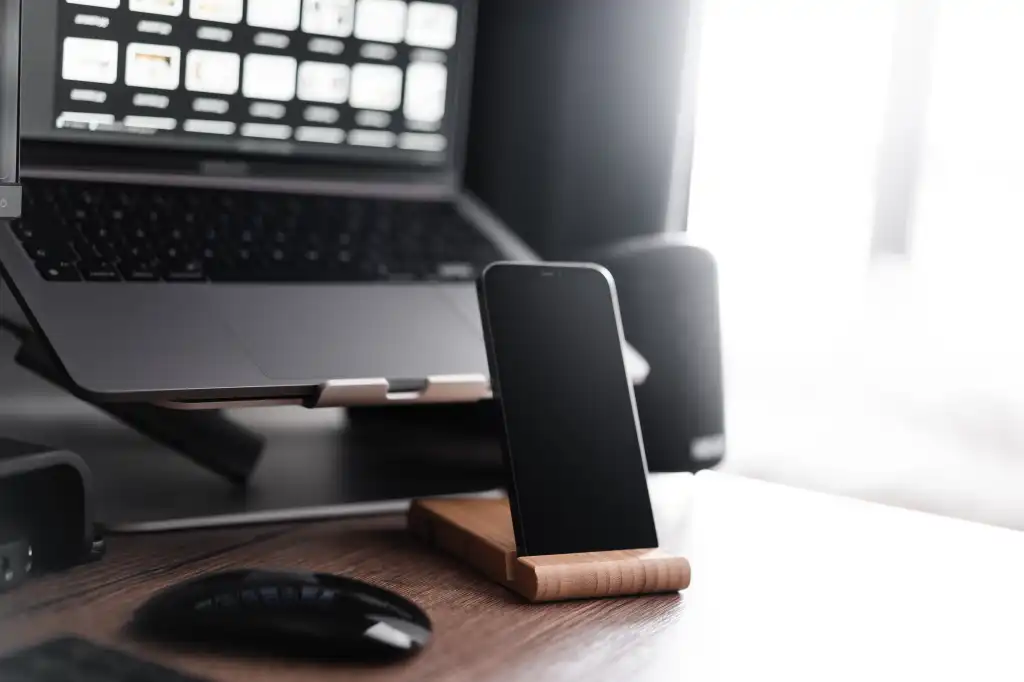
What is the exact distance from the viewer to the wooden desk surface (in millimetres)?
449

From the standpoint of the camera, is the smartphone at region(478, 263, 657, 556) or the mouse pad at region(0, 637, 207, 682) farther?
the smartphone at region(478, 263, 657, 556)

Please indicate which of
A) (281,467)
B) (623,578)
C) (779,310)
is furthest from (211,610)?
(779,310)

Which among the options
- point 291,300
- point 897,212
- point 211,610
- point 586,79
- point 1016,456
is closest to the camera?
point 211,610

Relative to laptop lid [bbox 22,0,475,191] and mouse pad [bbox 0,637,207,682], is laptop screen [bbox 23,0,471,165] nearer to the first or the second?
laptop lid [bbox 22,0,475,191]

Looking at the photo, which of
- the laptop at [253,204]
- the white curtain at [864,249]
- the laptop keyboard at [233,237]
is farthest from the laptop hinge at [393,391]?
the white curtain at [864,249]

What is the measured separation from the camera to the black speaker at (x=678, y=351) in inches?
30.4

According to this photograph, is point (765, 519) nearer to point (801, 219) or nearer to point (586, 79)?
point (586, 79)

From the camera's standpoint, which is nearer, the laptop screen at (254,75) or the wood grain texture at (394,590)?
the wood grain texture at (394,590)

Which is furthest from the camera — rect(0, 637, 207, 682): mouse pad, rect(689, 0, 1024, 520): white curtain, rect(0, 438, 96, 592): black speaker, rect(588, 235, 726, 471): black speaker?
rect(689, 0, 1024, 520): white curtain

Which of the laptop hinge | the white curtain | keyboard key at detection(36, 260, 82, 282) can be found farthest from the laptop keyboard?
the white curtain

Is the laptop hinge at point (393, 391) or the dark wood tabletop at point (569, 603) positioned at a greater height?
the laptop hinge at point (393, 391)

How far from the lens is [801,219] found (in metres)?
1.26

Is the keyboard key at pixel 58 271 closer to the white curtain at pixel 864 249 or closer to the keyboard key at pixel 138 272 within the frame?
the keyboard key at pixel 138 272

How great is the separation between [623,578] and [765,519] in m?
0.22
